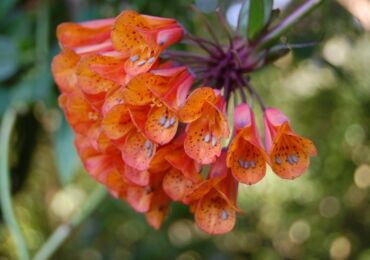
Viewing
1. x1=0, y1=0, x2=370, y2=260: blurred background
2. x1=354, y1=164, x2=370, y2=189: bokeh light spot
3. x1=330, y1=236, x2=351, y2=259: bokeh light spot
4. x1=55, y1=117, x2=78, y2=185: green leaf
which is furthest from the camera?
x1=330, y1=236, x2=351, y2=259: bokeh light spot

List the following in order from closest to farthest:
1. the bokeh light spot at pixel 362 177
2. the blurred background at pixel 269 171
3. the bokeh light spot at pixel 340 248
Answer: the blurred background at pixel 269 171 → the bokeh light spot at pixel 362 177 → the bokeh light spot at pixel 340 248

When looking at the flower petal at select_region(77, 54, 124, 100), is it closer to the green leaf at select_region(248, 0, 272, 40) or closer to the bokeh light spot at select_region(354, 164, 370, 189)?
the green leaf at select_region(248, 0, 272, 40)

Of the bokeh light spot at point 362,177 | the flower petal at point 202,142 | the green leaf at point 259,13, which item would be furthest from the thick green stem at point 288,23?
the bokeh light spot at point 362,177

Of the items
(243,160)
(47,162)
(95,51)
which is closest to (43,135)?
(47,162)

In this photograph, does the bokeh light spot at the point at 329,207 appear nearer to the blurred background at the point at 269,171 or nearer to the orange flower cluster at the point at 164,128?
the blurred background at the point at 269,171

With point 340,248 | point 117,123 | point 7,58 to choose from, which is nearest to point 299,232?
point 340,248

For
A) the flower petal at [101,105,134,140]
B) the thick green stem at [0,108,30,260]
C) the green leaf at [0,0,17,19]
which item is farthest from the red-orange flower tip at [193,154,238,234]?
the green leaf at [0,0,17,19]

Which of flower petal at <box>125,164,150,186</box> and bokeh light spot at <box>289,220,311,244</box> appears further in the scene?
bokeh light spot at <box>289,220,311,244</box>
